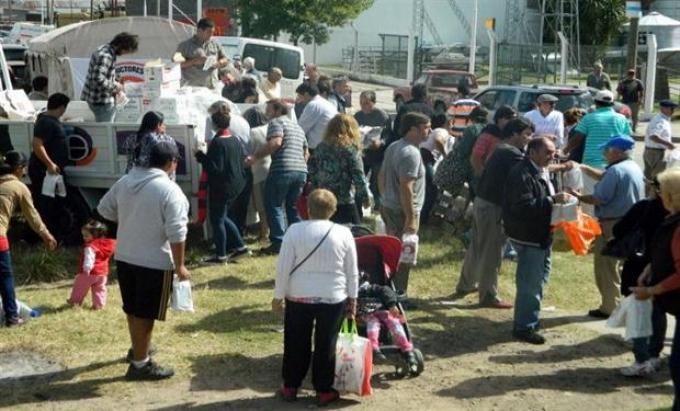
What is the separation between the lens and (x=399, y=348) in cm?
728

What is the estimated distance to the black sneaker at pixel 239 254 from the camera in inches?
434

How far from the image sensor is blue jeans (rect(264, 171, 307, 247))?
10.8 m

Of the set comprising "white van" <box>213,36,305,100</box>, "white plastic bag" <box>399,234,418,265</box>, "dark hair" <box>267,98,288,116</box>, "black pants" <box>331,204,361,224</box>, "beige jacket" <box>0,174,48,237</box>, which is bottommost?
"white plastic bag" <box>399,234,418,265</box>

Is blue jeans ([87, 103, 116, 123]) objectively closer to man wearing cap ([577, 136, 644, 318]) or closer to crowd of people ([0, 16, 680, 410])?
crowd of people ([0, 16, 680, 410])

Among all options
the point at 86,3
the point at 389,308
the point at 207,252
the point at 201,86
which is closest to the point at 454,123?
the point at 201,86

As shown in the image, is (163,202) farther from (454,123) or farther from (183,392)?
(454,123)

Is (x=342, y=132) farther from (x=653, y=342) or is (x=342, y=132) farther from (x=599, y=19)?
(x=599, y=19)

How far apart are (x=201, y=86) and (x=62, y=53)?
5710 mm

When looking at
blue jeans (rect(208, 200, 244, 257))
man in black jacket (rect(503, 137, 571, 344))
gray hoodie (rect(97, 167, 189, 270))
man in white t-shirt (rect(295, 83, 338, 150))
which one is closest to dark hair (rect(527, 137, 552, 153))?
man in black jacket (rect(503, 137, 571, 344))

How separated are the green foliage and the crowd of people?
109 feet

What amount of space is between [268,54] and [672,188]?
20539 millimetres

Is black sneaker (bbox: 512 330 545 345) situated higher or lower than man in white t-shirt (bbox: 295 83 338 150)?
lower

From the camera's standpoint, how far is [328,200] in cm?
656

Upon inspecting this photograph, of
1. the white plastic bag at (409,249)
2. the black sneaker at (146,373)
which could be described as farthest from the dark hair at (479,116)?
the black sneaker at (146,373)
